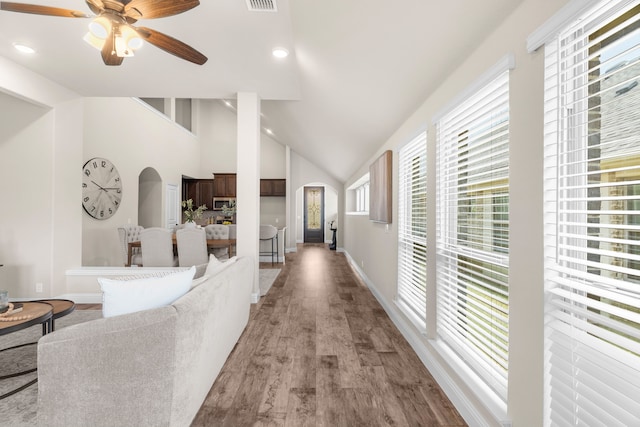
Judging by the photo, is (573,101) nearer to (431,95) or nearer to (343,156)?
(431,95)

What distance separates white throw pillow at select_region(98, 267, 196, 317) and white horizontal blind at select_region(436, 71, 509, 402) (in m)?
1.68

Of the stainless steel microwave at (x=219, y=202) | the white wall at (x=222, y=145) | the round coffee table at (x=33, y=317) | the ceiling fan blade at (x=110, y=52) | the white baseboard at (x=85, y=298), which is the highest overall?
the white wall at (x=222, y=145)

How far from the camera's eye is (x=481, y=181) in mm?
1756

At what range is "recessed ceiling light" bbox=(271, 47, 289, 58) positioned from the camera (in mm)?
2835

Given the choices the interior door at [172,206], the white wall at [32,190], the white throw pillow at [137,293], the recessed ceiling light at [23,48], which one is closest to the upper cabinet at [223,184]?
the interior door at [172,206]

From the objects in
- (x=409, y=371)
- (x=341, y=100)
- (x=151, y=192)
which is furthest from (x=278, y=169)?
(x=409, y=371)

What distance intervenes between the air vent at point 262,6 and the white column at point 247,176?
176 centimetres

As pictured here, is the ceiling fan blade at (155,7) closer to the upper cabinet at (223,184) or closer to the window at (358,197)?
the window at (358,197)

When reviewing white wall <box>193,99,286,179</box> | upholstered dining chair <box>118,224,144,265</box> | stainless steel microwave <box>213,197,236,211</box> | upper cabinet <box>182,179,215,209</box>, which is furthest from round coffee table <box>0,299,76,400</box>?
white wall <box>193,99,286,179</box>

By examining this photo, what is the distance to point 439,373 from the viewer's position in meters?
2.11

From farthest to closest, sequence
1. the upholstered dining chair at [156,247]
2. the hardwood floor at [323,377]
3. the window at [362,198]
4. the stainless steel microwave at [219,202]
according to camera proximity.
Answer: the stainless steel microwave at [219,202]
the window at [362,198]
the upholstered dining chair at [156,247]
the hardwood floor at [323,377]

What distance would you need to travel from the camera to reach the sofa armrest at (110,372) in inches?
50.3

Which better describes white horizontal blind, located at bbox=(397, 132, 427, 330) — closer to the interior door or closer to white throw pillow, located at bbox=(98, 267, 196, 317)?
white throw pillow, located at bbox=(98, 267, 196, 317)

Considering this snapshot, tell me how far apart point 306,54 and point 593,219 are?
2.48 m
